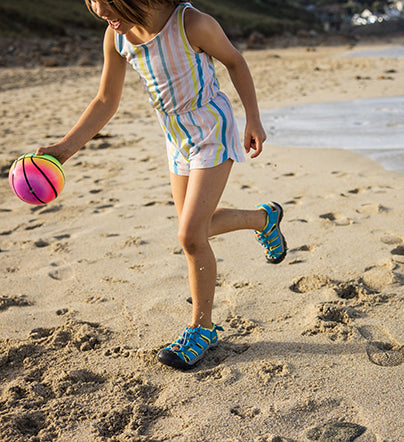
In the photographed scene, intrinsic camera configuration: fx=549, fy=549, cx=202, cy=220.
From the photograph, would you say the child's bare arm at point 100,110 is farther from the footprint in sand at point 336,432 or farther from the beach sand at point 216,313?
the footprint in sand at point 336,432

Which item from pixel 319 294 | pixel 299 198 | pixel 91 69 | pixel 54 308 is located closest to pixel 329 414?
pixel 319 294

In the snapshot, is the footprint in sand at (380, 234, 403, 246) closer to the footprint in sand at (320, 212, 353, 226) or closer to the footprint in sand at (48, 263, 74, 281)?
the footprint in sand at (320, 212, 353, 226)

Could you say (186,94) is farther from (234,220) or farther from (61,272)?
(61,272)

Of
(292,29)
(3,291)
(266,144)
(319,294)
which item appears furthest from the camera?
(292,29)

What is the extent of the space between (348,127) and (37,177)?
5.54 metres

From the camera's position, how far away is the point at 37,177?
2871 millimetres

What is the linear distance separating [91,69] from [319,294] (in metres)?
15.8

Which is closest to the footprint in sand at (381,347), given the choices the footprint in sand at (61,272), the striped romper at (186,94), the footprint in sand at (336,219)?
the striped romper at (186,94)

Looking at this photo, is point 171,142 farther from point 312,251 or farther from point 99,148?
point 99,148

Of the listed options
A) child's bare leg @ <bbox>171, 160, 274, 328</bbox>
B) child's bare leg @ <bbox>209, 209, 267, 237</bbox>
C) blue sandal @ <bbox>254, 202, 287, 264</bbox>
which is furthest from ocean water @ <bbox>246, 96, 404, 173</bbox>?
child's bare leg @ <bbox>171, 160, 274, 328</bbox>

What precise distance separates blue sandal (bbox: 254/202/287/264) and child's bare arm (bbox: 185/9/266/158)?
745 millimetres

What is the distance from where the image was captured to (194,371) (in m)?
2.62

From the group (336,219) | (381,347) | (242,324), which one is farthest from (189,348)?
(336,219)

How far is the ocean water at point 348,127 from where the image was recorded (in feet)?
20.6
